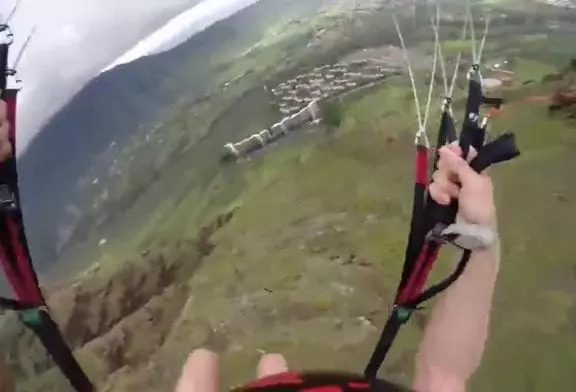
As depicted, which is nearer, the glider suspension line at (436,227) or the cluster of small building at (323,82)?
the glider suspension line at (436,227)

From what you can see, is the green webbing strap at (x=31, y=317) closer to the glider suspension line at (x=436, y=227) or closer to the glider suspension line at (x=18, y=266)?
the glider suspension line at (x=18, y=266)

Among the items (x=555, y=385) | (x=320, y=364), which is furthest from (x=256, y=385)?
(x=555, y=385)

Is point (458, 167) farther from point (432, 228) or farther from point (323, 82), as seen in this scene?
point (323, 82)

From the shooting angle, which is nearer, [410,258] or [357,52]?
[410,258]

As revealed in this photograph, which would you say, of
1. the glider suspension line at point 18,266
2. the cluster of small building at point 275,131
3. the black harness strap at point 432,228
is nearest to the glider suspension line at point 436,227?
the black harness strap at point 432,228

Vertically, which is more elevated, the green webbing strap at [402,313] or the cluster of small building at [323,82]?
the cluster of small building at [323,82]

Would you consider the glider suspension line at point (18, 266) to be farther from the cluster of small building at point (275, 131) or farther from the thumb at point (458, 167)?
the thumb at point (458, 167)

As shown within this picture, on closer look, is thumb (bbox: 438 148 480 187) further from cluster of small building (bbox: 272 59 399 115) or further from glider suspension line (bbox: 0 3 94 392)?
glider suspension line (bbox: 0 3 94 392)

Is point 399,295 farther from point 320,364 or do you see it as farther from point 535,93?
point 535,93
